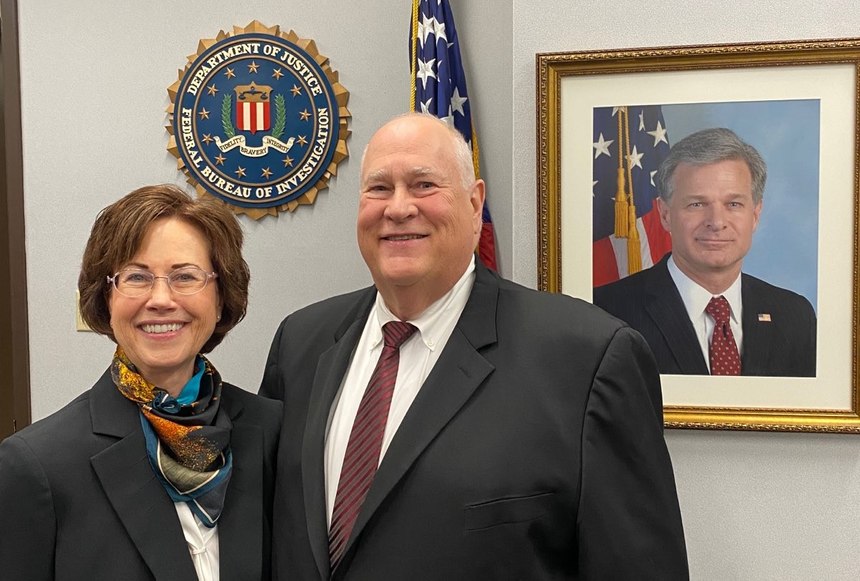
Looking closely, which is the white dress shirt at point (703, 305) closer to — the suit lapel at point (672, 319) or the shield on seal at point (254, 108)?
the suit lapel at point (672, 319)

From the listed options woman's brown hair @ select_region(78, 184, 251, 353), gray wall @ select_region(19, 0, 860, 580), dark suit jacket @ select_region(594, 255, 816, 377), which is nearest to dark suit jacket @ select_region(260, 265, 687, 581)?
woman's brown hair @ select_region(78, 184, 251, 353)

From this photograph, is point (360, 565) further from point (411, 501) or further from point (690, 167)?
point (690, 167)

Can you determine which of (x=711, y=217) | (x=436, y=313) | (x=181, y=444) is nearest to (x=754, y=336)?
(x=711, y=217)

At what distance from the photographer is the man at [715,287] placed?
178cm

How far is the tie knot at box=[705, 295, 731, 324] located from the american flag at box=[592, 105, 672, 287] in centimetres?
15

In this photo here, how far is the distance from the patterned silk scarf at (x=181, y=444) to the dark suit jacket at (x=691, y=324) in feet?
3.14

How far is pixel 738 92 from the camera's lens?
178cm

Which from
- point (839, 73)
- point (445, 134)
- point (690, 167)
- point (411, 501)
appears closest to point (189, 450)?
point (411, 501)

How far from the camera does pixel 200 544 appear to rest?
1297mm

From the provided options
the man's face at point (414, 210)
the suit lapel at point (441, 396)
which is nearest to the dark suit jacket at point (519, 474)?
the suit lapel at point (441, 396)

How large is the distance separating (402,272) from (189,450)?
45 centimetres

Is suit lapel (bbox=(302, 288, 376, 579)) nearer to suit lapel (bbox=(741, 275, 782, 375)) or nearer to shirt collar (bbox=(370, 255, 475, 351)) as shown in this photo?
shirt collar (bbox=(370, 255, 475, 351))

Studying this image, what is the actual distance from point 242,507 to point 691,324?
1066 mm

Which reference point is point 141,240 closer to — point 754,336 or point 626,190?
point 626,190
